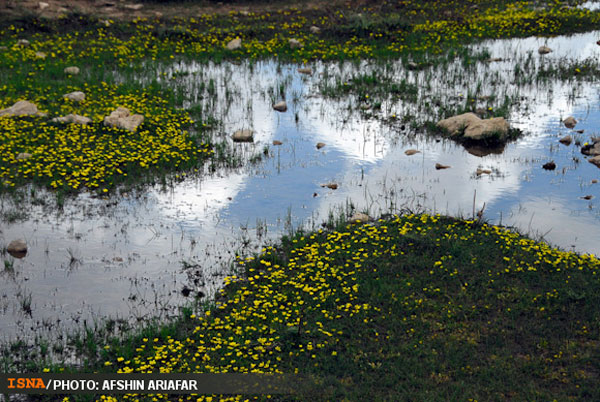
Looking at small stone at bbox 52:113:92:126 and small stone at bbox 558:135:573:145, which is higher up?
small stone at bbox 52:113:92:126

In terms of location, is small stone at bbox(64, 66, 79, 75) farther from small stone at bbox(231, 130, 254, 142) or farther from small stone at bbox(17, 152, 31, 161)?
small stone at bbox(231, 130, 254, 142)

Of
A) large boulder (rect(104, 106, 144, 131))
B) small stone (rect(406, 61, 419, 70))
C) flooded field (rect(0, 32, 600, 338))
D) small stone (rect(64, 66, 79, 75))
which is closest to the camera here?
flooded field (rect(0, 32, 600, 338))

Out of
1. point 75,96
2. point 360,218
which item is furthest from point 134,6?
point 360,218

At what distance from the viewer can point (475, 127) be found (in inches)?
583

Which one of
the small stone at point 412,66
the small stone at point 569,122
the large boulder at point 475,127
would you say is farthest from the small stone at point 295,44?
the small stone at point 569,122

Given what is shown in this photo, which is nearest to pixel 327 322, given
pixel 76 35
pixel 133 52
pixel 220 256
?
pixel 220 256

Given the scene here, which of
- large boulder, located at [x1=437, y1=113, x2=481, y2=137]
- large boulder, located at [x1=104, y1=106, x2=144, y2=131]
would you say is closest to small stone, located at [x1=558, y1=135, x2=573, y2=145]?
large boulder, located at [x1=437, y1=113, x2=481, y2=137]

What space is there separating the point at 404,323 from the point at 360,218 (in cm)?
327

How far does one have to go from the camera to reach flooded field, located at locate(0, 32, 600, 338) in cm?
950

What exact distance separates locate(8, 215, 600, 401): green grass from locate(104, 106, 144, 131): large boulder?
6261 mm

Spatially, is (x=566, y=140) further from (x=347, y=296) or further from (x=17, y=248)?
(x=17, y=248)

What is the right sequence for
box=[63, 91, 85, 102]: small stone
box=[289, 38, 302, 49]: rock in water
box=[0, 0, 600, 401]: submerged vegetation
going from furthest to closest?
box=[289, 38, 302, 49]: rock in water, box=[63, 91, 85, 102]: small stone, box=[0, 0, 600, 401]: submerged vegetation

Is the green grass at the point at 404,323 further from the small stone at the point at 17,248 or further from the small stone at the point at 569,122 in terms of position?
the small stone at the point at 569,122

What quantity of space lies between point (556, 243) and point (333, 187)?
4318 millimetres
